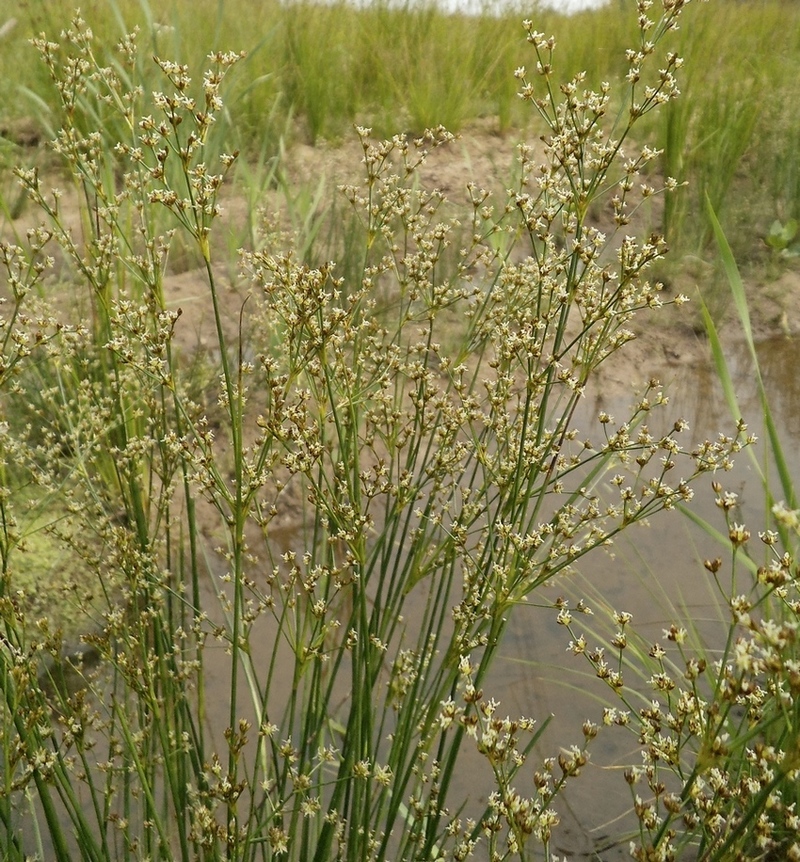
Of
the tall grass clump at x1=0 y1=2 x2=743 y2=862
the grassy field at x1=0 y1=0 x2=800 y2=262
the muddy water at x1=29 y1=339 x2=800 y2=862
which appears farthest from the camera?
the grassy field at x1=0 y1=0 x2=800 y2=262

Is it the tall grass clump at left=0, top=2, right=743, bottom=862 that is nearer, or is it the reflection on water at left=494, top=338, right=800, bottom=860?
the tall grass clump at left=0, top=2, right=743, bottom=862

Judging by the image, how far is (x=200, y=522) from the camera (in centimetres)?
339

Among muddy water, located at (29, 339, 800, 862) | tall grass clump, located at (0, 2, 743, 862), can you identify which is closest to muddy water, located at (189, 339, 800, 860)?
muddy water, located at (29, 339, 800, 862)

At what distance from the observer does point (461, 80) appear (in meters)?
6.68

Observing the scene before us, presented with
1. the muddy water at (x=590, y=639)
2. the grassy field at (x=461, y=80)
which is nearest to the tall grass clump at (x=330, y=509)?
the muddy water at (x=590, y=639)

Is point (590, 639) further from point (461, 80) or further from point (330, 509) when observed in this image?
point (461, 80)

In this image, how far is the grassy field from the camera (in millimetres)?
5531

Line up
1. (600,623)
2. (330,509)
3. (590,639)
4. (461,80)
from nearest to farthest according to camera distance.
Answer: (330,509)
(600,623)
(590,639)
(461,80)

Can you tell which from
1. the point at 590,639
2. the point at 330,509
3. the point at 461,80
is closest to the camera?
the point at 330,509

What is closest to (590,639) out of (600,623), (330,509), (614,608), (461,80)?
(614,608)

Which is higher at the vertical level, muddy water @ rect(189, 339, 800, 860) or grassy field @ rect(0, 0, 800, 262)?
grassy field @ rect(0, 0, 800, 262)

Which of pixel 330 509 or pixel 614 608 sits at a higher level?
pixel 614 608

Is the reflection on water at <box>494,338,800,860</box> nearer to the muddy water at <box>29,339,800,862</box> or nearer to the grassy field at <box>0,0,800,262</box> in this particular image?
the muddy water at <box>29,339,800,862</box>

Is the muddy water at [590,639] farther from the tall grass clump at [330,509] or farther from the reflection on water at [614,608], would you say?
the tall grass clump at [330,509]
